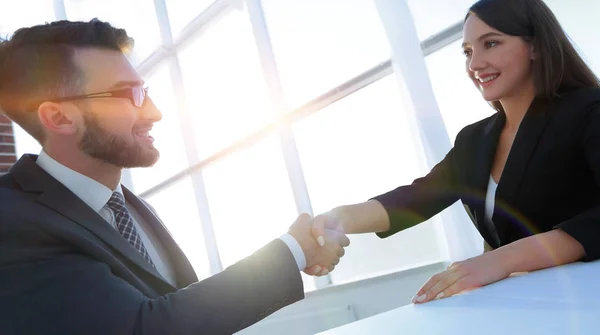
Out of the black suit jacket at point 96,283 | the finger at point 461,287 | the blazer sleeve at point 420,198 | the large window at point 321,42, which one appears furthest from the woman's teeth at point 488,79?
the large window at point 321,42

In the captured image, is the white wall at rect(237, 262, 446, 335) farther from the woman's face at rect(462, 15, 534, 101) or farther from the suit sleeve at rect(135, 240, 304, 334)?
the suit sleeve at rect(135, 240, 304, 334)

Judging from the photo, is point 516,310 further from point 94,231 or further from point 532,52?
point 532,52

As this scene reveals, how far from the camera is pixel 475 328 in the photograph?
536 millimetres

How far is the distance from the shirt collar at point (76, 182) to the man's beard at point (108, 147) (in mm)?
86

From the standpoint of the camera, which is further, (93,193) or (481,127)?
(481,127)

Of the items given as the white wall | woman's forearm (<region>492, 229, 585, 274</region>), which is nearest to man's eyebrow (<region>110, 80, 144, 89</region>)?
woman's forearm (<region>492, 229, 585, 274</region>)

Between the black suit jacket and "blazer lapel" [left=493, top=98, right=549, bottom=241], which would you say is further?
"blazer lapel" [left=493, top=98, right=549, bottom=241]

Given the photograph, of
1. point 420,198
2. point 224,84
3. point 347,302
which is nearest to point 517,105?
point 420,198

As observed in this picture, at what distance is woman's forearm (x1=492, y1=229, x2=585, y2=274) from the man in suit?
0.46 metres

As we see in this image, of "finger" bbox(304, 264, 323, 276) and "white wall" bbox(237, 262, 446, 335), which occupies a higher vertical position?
"finger" bbox(304, 264, 323, 276)

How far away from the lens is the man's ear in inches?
55.1

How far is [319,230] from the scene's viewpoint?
133cm

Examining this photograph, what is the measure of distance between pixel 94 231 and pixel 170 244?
0.42m

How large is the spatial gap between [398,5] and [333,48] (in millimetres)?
721
